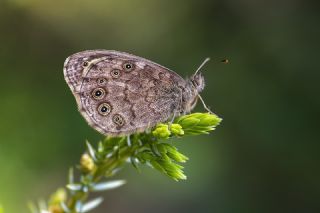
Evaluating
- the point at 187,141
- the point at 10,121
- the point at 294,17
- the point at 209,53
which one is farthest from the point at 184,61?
the point at 10,121

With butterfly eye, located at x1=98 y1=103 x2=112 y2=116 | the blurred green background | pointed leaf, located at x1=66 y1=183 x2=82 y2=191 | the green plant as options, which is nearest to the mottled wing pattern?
butterfly eye, located at x1=98 y1=103 x2=112 y2=116

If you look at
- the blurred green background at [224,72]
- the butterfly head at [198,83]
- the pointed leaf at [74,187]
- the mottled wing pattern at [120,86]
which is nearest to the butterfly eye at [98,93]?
the mottled wing pattern at [120,86]

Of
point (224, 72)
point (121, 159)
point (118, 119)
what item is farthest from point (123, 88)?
point (224, 72)

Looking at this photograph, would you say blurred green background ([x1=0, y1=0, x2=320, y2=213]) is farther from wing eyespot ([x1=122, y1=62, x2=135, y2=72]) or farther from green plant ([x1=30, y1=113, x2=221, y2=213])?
green plant ([x1=30, y1=113, x2=221, y2=213])

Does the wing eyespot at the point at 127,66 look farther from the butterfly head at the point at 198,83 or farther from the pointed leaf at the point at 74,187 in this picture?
the pointed leaf at the point at 74,187

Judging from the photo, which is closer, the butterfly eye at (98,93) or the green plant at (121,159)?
the green plant at (121,159)
